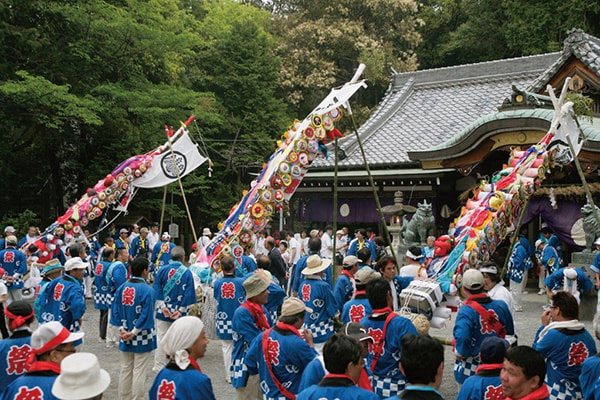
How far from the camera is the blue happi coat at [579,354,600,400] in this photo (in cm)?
435

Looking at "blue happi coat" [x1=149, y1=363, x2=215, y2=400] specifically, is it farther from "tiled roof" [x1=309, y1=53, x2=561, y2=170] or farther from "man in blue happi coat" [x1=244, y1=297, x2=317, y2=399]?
"tiled roof" [x1=309, y1=53, x2=561, y2=170]

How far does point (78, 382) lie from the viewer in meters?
3.38

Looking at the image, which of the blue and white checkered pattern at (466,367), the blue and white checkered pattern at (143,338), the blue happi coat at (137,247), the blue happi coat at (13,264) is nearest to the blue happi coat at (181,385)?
the blue and white checkered pattern at (466,367)

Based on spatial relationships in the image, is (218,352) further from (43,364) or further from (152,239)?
(152,239)

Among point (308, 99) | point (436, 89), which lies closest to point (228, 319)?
point (436, 89)

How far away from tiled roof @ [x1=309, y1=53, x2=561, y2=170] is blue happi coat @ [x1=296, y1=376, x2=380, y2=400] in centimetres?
1512

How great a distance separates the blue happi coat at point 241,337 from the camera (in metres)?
5.84

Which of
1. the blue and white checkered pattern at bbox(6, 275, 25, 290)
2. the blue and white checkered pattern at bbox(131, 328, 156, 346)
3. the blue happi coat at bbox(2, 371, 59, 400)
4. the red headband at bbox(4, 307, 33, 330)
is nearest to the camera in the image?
the blue happi coat at bbox(2, 371, 59, 400)

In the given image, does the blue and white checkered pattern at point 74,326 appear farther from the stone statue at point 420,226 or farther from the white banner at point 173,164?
the stone statue at point 420,226

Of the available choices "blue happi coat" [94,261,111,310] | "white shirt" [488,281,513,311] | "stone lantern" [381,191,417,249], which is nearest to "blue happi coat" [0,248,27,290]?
"blue happi coat" [94,261,111,310]

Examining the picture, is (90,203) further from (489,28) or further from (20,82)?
(489,28)

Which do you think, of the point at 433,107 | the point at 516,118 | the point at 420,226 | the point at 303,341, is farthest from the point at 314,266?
the point at 433,107

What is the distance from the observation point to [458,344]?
5.54 meters

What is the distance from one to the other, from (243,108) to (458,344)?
22.9 metres
